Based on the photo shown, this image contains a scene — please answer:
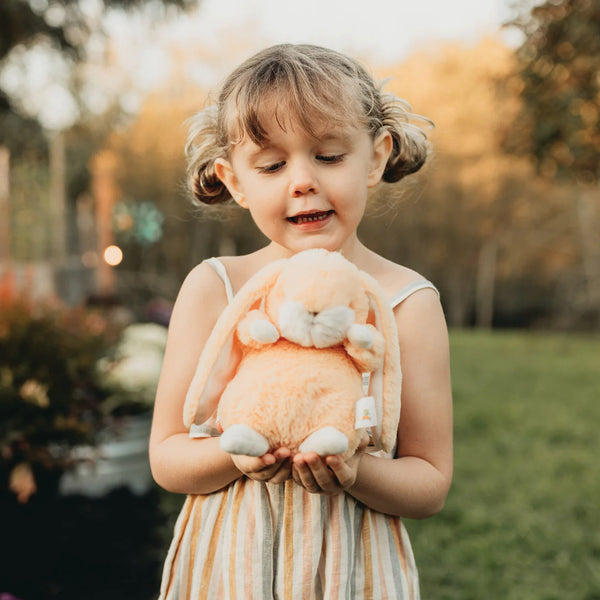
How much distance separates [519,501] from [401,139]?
12.6ft

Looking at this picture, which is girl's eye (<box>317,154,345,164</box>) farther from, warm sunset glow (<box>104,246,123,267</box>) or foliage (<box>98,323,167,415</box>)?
foliage (<box>98,323,167,415</box>)

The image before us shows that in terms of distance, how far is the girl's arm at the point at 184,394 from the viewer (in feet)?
4.35

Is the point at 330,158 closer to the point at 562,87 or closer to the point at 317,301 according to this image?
the point at 317,301

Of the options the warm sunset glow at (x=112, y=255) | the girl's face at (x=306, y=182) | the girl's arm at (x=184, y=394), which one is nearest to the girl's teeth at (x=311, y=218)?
the girl's face at (x=306, y=182)

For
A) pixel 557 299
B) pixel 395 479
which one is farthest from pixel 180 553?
pixel 557 299

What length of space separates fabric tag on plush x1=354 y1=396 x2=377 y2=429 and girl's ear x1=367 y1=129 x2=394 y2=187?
500mm

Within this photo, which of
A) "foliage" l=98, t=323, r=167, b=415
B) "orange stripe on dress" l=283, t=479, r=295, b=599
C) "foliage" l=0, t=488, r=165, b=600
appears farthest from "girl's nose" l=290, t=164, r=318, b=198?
"foliage" l=98, t=323, r=167, b=415

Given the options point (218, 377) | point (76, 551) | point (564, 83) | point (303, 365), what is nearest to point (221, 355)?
point (218, 377)

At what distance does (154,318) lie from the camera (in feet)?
24.8

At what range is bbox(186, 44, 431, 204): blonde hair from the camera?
1.29 metres

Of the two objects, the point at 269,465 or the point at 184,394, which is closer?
the point at 269,465

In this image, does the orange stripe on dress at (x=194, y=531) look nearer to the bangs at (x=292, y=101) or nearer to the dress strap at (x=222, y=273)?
the dress strap at (x=222, y=273)

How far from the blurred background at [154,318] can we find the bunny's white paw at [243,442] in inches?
31.9

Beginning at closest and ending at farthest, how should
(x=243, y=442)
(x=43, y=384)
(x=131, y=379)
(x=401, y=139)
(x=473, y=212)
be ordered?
(x=243, y=442)
(x=401, y=139)
(x=43, y=384)
(x=131, y=379)
(x=473, y=212)
